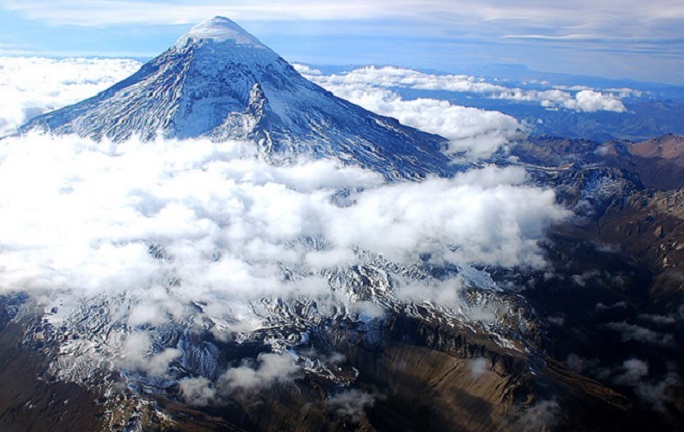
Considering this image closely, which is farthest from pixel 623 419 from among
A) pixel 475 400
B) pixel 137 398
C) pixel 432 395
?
pixel 137 398

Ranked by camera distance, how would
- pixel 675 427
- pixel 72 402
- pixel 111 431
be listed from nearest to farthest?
1. pixel 111 431
2. pixel 72 402
3. pixel 675 427

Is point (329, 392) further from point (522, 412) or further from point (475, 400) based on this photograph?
point (522, 412)

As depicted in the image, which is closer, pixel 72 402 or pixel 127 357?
pixel 72 402

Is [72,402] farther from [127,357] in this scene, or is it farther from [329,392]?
[329,392]

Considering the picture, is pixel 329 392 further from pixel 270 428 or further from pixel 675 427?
pixel 675 427

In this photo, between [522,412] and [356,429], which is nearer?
[356,429]

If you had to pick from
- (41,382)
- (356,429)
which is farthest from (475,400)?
(41,382)

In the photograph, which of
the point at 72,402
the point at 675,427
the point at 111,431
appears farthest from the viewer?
the point at 675,427
